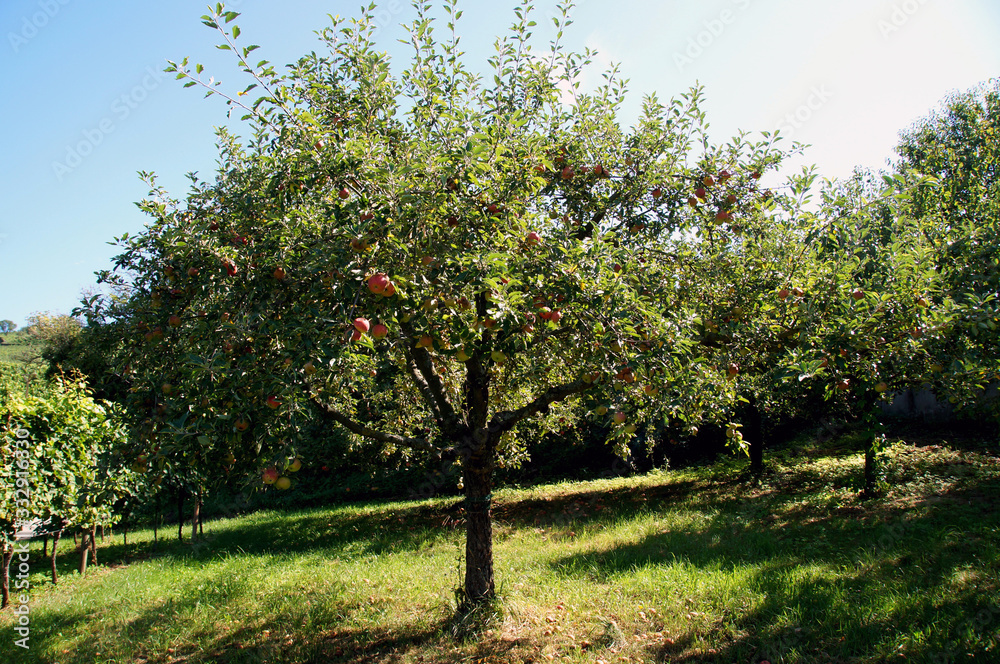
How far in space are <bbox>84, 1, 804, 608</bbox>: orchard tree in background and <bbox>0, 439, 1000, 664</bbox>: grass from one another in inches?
42.7

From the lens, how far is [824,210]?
185 inches

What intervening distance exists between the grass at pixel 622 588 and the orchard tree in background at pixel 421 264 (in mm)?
1084

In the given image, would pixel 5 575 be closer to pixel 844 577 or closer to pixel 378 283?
pixel 378 283

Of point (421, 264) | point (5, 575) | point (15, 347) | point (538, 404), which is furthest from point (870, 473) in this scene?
point (15, 347)

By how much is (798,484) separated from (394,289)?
9.09 m

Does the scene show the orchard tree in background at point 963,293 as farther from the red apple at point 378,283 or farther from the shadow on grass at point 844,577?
the red apple at point 378,283

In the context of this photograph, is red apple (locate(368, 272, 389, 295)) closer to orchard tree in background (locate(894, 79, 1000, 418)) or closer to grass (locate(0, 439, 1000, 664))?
grass (locate(0, 439, 1000, 664))

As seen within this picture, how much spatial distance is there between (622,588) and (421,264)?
3790 millimetres

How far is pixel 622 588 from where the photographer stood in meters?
5.17

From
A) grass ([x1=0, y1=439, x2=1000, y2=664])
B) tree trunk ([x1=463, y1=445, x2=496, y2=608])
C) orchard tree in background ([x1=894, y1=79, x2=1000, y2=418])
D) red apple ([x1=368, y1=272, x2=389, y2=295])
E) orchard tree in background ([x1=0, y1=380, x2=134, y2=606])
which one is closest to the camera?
red apple ([x1=368, y1=272, x2=389, y2=295])

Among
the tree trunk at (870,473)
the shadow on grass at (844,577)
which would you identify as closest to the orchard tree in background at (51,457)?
the shadow on grass at (844,577)

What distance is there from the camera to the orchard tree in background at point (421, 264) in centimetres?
304

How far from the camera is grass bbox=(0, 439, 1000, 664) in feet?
13.2

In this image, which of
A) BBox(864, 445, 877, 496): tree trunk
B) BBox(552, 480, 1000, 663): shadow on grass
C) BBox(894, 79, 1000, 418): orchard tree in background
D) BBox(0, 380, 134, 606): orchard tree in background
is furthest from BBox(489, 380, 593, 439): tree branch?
BBox(864, 445, 877, 496): tree trunk
